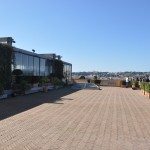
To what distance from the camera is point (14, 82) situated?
86.4ft

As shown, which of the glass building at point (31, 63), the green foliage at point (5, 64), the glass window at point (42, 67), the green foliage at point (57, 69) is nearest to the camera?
the green foliage at point (5, 64)

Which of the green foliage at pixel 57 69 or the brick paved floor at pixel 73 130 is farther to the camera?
the green foliage at pixel 57 69

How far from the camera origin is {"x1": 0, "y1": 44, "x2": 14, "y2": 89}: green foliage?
23.5 meters

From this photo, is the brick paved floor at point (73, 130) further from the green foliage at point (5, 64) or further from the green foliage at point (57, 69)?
the green foliage at point (57, 69)

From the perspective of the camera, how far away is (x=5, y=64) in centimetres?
2411

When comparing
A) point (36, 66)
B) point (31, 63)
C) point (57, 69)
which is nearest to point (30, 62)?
point (31, 63)

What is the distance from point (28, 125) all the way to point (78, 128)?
1.66 m

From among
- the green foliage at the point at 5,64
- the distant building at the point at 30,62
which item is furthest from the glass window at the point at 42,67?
the green foliage at the point at 5,64

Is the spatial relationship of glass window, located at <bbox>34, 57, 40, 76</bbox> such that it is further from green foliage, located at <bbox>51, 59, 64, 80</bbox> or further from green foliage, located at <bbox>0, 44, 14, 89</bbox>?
green foliage, located at <bbox>0, 44, 14, 89</bbox>

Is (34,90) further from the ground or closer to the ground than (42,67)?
closer to the ground

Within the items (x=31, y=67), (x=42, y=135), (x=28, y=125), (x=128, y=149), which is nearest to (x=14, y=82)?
(x=31, y=67)

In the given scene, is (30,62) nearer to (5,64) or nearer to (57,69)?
(5,64)

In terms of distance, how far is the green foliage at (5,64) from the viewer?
2355cm

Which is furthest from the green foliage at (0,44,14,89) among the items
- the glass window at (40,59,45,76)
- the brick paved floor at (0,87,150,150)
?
the glass window at (40,59,45,76)
